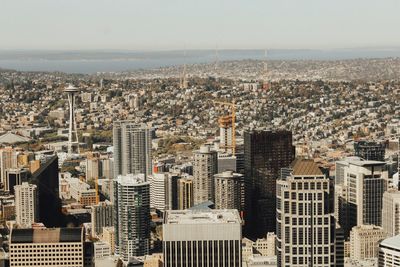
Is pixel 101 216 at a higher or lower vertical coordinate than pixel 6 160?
lower

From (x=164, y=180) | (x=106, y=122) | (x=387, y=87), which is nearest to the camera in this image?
(x=164, y=180)

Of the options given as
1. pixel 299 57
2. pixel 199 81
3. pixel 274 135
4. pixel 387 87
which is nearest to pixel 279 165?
pixel 274 135

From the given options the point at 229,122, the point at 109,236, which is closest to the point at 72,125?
the point at 229,122

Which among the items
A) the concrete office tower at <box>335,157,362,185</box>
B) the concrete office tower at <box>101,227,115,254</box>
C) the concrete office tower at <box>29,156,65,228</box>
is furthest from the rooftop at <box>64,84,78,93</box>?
the concrete office tower at <box>101,227,115,254</box>

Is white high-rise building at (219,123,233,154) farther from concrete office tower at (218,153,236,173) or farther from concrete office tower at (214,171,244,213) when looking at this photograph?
concrete office tower at (214,171,244,213)

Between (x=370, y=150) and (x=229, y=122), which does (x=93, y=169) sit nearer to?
(x=229, y=122)

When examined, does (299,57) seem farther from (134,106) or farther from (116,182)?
(134,106)
